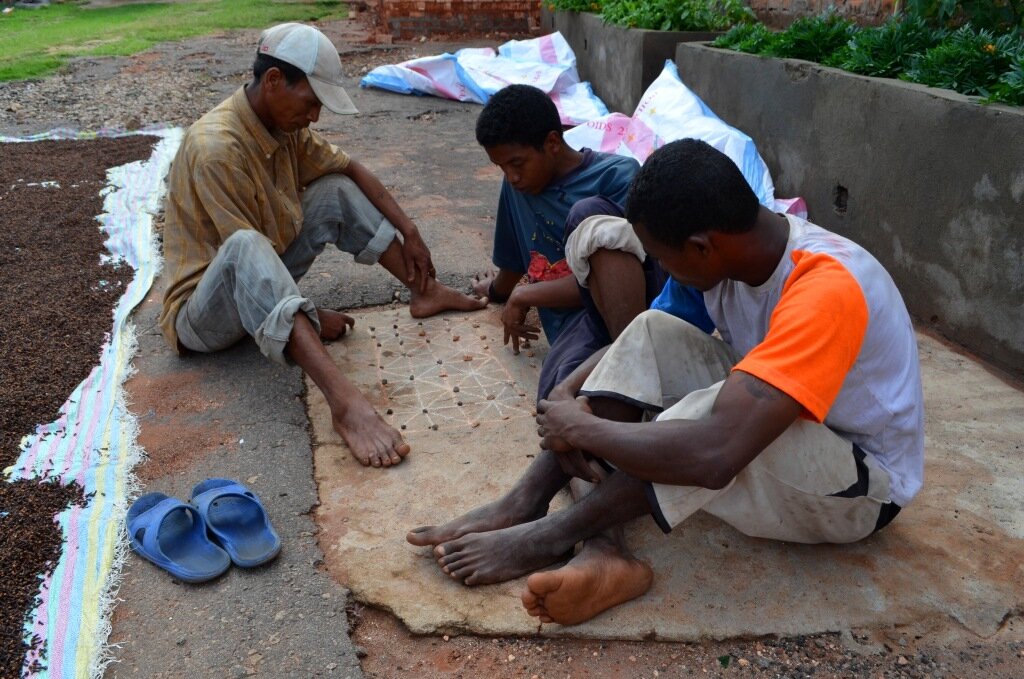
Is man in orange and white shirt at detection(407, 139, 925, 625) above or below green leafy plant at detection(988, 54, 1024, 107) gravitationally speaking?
below

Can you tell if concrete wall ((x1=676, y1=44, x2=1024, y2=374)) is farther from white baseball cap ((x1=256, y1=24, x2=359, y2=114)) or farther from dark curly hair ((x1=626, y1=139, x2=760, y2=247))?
white baseball cap ((x1=256, y1=24, x2=359, y2=114))

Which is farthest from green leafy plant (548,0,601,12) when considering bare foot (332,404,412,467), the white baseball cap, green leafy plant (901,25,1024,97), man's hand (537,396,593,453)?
man's hand (537,396,593,453)

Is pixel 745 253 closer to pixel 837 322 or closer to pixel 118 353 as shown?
pixel 837 322

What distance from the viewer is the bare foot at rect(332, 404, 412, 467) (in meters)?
2.72

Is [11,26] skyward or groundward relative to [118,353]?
groundward

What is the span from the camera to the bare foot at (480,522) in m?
2.29

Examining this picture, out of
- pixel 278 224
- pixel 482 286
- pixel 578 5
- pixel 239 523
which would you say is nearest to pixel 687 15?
pixel 578 5

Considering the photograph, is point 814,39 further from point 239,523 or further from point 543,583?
point 239,523

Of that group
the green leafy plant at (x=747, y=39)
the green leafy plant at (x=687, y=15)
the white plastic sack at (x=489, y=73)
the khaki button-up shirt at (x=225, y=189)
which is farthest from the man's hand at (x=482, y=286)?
the white plastic sack at (x=489, y=73)

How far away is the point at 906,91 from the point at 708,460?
2.50m

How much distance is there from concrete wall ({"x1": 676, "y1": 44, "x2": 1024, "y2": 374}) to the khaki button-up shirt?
2395 mm

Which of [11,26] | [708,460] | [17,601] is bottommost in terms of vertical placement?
[11,26]

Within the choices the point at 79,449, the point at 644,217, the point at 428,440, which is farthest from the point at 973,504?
the point at 79,449

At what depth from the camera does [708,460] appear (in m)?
1.80
